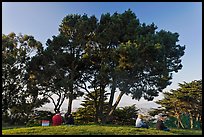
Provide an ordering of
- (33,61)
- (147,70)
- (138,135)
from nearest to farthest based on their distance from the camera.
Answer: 1. (138,135)
2. (147,70)
3. (33,61)

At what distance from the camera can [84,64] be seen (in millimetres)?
18922

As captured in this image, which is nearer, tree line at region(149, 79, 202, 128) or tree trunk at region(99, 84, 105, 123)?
tree trunk at region(99, 84, 105, 123)

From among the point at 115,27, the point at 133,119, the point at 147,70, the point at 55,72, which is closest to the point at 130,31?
the point at 115,27

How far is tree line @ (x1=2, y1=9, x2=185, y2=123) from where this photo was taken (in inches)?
667

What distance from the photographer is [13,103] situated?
18672mm

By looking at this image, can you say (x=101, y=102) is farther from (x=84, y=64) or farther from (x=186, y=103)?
(x=186, y=103)

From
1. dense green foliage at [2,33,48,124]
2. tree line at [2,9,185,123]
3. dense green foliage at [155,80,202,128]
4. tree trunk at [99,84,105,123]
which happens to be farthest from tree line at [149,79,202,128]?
dense green foliage at [2,33,48,124]

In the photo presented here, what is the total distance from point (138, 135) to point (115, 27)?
925 cm

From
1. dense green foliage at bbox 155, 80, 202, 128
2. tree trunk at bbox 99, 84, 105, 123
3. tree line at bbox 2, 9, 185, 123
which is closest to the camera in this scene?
tree line at bbox 2, 9, 185, 123

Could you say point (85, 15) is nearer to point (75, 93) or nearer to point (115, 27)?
point (115, 27)

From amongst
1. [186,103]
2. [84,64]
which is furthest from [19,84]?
[186,103]

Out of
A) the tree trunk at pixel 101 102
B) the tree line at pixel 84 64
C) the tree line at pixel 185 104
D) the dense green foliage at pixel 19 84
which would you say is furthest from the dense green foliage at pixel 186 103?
the dense green foliage at pixel 19 84

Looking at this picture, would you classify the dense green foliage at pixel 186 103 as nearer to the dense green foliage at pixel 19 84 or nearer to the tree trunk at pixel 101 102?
the tree trunk at pixel 101 102

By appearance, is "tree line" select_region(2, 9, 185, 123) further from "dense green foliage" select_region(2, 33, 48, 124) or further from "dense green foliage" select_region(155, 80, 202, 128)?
"dense green foliage" select_region(155, 80, 202, 128)
